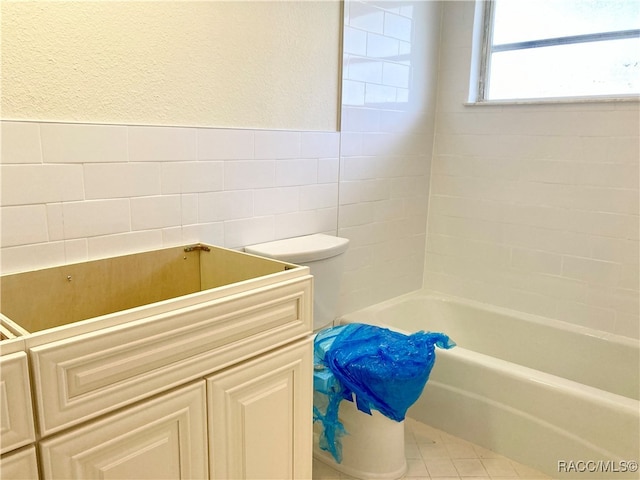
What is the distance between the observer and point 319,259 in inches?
77.7

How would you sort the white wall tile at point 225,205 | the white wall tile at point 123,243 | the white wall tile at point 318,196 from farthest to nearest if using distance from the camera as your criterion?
the white wall tile at point 318,196
the white wall tile at point 225,205
the white wall tile at point 123,243

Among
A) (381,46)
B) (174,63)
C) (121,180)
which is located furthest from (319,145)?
(121,180)

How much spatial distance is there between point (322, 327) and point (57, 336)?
1245mm

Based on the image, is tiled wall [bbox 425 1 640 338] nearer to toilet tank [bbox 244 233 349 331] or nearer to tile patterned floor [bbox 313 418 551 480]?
tile patterned floor [bbox 313 418 551 480]

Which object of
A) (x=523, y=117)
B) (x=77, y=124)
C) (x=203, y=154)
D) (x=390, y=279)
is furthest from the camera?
(x=390, y=279)

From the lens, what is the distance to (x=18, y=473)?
100 centimetres

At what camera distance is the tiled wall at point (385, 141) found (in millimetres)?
2309

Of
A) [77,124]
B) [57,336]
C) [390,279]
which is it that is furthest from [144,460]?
[390,279]

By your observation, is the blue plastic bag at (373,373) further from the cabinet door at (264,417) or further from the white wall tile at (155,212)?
the white wall tile at (155,212)

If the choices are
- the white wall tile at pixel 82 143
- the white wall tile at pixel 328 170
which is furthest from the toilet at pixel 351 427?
the white wall tile at pixel 82 143

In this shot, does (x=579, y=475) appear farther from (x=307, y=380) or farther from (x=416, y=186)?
(x=416, y=186)

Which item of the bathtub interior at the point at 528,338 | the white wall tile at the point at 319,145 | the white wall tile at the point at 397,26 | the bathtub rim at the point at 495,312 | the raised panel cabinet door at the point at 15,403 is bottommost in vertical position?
the bathtub interior at the point at 528,338

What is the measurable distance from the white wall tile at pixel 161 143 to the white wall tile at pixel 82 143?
3 centimetres

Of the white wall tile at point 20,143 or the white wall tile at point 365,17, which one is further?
the white wall tile at point 365,17
